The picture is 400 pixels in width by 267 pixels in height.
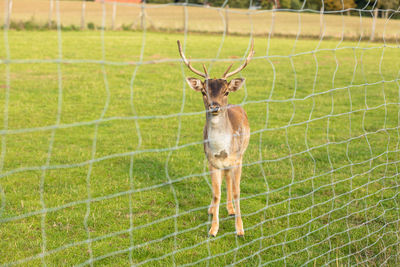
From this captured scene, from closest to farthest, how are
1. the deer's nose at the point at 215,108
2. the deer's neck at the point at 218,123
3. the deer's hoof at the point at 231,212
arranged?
the deer's nose at the point at 215,108 → the deer's neck at the point at 218,123 → the deer's hoof at the point at 231,212

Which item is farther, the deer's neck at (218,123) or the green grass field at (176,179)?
the deer's neck at (218,123)

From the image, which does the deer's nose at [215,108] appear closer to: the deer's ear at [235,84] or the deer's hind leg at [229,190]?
the deer's ear at [235,84]

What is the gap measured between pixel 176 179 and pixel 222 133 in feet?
3.06

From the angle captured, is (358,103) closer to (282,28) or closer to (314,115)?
(314,115)

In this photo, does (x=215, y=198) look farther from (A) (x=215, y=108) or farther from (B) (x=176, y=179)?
(A) (x=215, y=108)

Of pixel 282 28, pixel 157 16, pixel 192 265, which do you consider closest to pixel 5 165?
pixel 192 265

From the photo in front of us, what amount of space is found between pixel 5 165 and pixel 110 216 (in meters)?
2.63

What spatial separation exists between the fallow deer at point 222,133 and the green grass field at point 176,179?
232 millimetres

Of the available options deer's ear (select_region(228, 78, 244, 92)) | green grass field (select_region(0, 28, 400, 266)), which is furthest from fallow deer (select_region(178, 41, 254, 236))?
green grass field (select_region(0, 28, 400, 266))

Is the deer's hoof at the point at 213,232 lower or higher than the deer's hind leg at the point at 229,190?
lower

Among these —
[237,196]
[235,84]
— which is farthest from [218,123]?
[237,196]

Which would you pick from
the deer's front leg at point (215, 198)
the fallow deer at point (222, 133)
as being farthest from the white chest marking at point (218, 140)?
the deer's front leg at point (215, 198)

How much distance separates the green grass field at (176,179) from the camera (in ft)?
14.7

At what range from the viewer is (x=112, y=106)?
11445 millimetres
